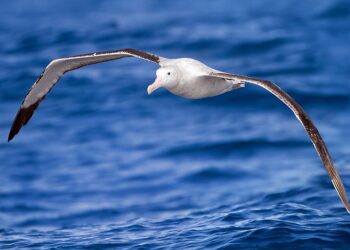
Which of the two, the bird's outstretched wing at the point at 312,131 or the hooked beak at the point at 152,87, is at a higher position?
the hooked beak at the point at 152,87

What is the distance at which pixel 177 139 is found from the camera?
20.2 metres

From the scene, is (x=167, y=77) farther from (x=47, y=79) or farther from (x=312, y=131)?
(x=47, y=79)

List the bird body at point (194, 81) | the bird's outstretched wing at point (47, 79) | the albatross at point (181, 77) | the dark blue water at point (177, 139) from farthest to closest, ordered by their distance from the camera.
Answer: the dark blue water at point (177, 139), the bird's outstretched wing at point (47, 79), the bird body at point (194, 81), the albatross at point (181, 77)

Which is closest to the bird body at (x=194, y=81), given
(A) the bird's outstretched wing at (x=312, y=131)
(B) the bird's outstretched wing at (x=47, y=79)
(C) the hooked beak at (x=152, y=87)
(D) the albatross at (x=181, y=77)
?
(D) the albatross at (x=181, y=77)

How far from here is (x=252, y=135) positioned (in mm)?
19797

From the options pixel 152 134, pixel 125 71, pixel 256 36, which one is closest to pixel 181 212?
pixel 152 134

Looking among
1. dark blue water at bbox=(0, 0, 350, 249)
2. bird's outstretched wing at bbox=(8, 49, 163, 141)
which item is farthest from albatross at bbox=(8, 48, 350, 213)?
dark blue water at bbox=(0, 0, 350, 249)

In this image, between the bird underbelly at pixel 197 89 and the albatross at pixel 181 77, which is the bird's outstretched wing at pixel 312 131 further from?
the bird underbelly at pixel 197 89

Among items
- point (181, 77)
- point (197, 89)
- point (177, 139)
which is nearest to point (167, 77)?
point (181, 77)

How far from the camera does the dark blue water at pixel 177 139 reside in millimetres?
12906

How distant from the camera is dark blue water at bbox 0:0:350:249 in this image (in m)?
12.9

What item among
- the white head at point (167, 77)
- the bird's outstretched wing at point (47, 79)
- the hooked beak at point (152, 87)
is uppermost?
the bird's outstretched wing at point (47, 79)

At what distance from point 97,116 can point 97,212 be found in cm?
439

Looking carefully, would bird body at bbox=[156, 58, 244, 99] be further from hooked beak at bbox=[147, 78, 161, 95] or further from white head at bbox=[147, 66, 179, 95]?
hooked beak at bbox=[147, 78, 161, 95]
